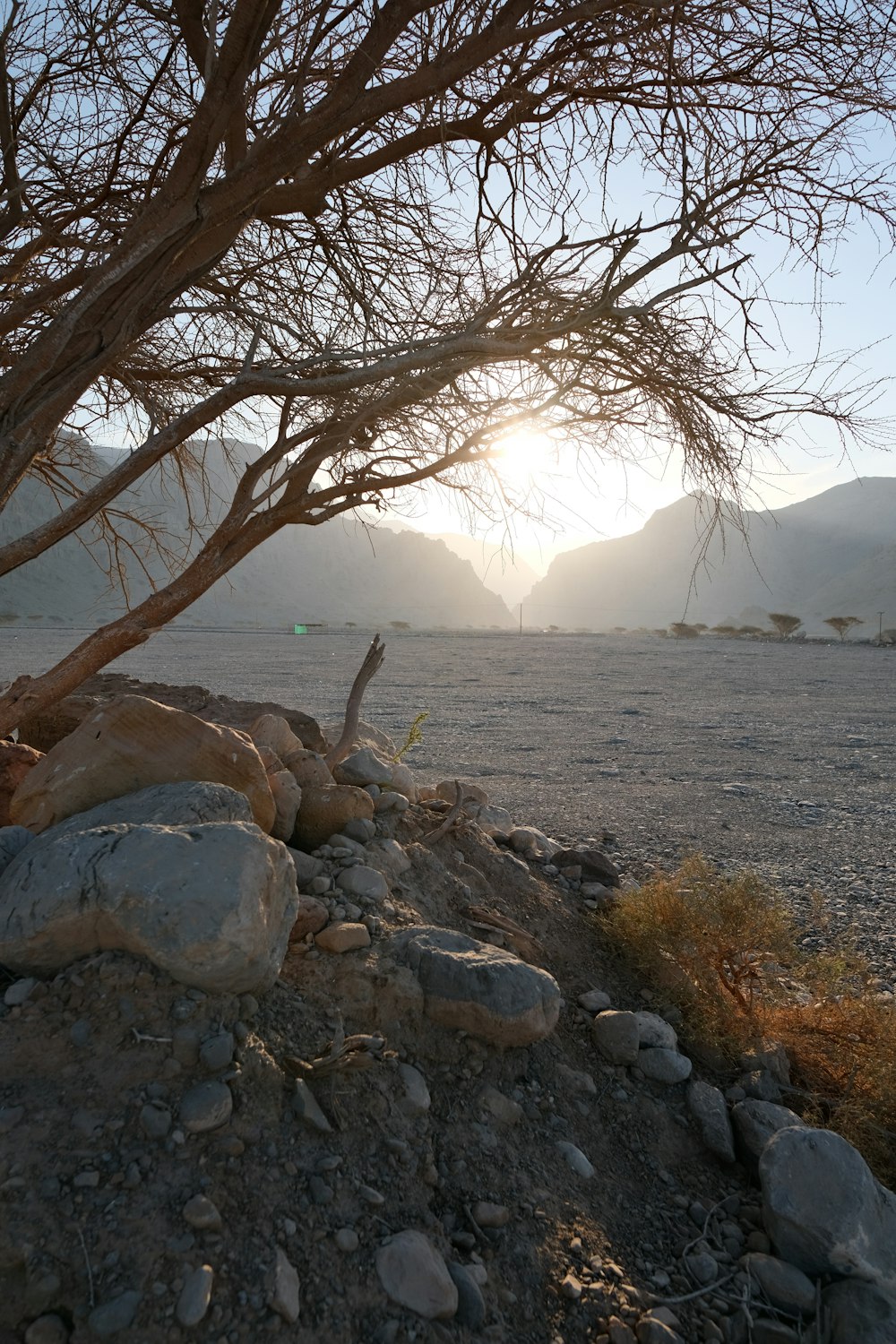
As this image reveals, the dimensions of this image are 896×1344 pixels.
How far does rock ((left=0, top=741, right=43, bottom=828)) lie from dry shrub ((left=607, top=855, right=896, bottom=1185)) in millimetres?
2635

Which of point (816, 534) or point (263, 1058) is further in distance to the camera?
point (816, 534)

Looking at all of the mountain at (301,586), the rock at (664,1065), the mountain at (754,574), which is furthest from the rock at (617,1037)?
the mountain at (754,574)

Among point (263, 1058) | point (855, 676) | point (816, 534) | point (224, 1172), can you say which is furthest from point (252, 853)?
point (816, 534)

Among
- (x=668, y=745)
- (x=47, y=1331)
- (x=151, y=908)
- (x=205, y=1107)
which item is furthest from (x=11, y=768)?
(x=668, y=745)

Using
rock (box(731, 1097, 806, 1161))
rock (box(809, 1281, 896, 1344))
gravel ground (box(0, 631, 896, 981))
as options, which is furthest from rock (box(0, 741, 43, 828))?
gravel ground (box(0, 631, 896, 981))

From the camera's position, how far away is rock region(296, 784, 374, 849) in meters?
3.52

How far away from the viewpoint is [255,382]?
307 cm

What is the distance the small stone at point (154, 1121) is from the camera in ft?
6.15

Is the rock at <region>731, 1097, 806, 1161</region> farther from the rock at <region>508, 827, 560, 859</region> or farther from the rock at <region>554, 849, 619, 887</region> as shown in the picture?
the rock at <region>508, 827, 560, 859</region>

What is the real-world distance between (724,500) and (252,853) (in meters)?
2.51

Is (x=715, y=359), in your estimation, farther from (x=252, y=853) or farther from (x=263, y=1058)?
(x=263, y=1058)

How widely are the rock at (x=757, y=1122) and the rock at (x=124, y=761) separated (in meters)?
1.96

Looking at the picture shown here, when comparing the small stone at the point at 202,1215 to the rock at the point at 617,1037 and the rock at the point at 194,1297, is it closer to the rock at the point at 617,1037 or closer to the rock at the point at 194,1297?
the rock at the point at 194,1297

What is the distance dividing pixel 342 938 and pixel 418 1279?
1062mm
